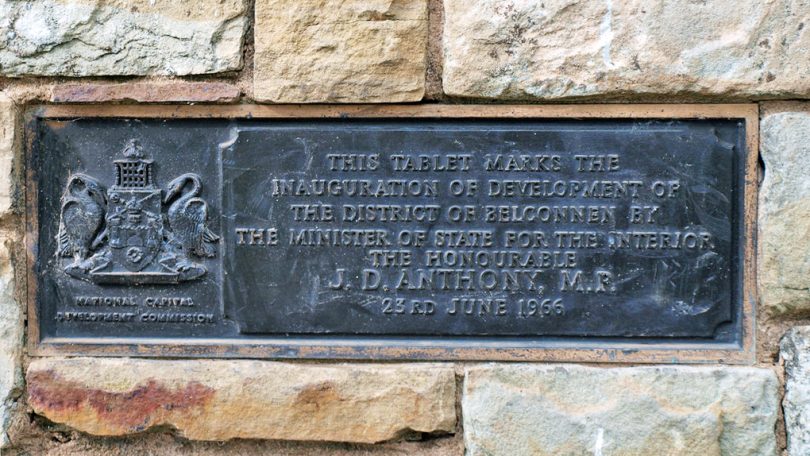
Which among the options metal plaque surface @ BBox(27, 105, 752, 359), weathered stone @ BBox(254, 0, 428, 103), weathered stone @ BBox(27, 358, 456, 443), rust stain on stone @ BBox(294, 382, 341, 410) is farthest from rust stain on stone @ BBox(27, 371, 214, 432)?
weathered stone @ BBox(254, 0, 428, 103)

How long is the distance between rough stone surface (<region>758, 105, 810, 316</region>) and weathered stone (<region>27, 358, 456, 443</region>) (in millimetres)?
981

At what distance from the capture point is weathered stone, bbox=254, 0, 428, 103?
1.95 meters

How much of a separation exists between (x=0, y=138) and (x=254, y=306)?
3.02 feet

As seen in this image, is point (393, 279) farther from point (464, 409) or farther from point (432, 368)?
point (464, 409)

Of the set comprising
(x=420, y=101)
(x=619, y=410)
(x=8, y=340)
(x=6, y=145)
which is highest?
(x=420, y=101)

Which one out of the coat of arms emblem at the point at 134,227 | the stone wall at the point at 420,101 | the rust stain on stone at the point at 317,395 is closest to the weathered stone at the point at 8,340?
the stone wall at the point at 420,101

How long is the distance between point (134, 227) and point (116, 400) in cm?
53

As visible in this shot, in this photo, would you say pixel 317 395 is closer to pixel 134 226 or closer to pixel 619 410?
pixel 134 226

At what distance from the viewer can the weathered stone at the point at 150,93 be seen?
6.57 feet

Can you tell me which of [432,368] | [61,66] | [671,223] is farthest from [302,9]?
[671,223]

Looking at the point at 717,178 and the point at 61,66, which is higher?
the point at 61,66

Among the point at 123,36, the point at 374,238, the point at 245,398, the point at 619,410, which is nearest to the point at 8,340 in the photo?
the point at 245,398

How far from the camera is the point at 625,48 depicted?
1910 millimetres

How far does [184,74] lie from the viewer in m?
2.00
